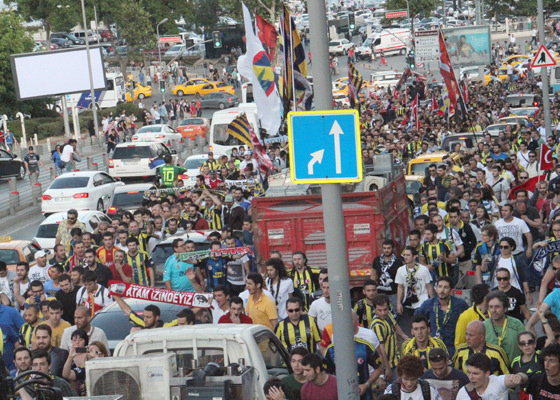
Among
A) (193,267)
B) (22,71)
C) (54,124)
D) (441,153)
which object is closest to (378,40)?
(54,124)

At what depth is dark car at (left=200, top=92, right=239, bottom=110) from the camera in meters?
67.3

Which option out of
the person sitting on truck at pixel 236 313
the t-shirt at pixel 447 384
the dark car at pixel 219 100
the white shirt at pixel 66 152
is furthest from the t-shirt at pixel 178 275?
the dark car at pixel 219 100

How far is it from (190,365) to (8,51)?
57.0 meters

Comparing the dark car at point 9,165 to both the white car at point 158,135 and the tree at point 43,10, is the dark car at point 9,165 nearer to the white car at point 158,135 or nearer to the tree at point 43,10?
the white car at point 158,135

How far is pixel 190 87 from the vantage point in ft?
248

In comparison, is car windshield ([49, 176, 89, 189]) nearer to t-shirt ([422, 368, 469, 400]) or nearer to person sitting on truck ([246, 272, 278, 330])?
person sitting on truck ([246, 272, 278, 330])

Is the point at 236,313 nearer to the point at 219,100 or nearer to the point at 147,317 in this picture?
the point at 147,317

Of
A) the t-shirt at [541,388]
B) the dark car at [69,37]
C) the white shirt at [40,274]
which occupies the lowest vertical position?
the white shirt at [40,274]

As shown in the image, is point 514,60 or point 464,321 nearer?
point 464,321

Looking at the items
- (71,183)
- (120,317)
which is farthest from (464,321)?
(71,183)

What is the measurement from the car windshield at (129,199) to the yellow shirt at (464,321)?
16373 mm

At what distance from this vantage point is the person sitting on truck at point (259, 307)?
39.2 feet

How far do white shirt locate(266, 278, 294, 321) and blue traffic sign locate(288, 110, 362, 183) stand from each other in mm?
4964

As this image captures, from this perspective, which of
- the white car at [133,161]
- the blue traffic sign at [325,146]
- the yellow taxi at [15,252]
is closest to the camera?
the blue traffic sign at [325,146]
